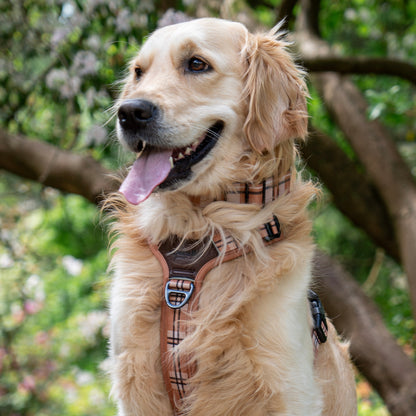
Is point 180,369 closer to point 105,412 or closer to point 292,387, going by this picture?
point 292,387

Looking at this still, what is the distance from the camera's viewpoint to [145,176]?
7.41ft

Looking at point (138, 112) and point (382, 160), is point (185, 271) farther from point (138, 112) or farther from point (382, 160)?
point (382, 160)

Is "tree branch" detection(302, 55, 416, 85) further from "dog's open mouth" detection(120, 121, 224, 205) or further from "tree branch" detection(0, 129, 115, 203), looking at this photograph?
"dog's open mouth" detection(120, 121, 224, 205)

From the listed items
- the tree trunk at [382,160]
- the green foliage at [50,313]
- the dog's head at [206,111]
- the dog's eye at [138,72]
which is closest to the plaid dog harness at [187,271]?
the dog's head at [206,111]

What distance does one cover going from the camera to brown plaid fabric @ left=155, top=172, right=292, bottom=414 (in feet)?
7.23

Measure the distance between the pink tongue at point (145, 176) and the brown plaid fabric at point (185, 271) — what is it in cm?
25

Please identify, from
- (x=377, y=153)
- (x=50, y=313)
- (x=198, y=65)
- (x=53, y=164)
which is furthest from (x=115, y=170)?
(x=50, y=313)

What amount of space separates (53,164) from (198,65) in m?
2.40

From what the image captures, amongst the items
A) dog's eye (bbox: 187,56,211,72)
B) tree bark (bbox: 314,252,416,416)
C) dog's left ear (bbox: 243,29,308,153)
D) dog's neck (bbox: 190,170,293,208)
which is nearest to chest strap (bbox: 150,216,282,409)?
dog's neck (bbox: 190,170,293,208)

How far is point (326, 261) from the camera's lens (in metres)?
4.15

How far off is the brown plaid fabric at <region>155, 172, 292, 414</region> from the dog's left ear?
0.19 meters

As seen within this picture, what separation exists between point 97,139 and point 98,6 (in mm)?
983

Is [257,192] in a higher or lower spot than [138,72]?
lower

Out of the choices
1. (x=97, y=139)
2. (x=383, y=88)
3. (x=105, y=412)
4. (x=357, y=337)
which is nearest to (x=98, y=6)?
(x=97, y=139)
